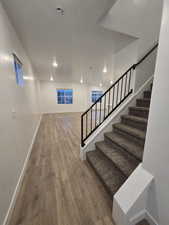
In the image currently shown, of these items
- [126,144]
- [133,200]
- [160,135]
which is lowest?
[133,200]

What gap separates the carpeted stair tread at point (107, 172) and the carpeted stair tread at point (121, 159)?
0.13 m

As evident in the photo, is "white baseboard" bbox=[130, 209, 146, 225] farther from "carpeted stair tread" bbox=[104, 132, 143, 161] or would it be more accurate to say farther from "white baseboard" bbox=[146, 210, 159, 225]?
"carpeted stair tread" bbox=[104, 132, 143, 161]

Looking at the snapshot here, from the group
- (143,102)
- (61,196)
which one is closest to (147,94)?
(143,102)

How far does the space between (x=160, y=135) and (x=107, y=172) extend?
1.16m

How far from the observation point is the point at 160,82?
94 cm

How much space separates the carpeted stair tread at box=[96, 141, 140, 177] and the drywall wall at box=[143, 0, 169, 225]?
41cm

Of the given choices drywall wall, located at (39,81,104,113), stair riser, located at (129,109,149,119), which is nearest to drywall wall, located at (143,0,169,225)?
stair riser, located at (129,109,149,119)

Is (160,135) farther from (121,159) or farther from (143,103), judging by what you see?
(143,103)

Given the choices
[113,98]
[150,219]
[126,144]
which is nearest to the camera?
[150,219]

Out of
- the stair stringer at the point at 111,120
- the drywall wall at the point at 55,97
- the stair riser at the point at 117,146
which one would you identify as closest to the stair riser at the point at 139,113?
the stair stringer at the point at 111,120

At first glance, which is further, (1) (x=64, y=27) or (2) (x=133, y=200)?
(1) (x=64, y=27)

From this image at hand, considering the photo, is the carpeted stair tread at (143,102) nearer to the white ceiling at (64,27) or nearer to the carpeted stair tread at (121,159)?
the carpeted stair tread at (121,159)

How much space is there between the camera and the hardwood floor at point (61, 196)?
1.20 m

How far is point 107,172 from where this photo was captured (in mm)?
1691
